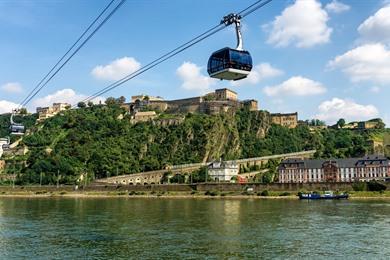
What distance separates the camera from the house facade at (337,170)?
87.6m

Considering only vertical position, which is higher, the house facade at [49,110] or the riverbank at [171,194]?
the house facade at [49,110]

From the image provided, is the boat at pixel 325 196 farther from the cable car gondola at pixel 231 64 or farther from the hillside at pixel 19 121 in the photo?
the hillside at pixel 19 121

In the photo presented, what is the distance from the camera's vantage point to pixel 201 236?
30703 mm

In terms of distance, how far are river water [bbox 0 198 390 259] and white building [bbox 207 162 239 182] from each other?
55.3 metres

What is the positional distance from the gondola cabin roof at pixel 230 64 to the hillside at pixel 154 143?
292 ft

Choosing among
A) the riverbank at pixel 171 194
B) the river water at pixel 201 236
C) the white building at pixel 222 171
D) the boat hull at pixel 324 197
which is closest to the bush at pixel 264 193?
the riverbank at pixel 171 194

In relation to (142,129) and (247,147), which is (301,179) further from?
(142,129)

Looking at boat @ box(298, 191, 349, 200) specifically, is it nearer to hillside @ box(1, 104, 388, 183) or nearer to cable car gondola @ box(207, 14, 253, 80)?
hillside @ box(1, 104, 388, 183)

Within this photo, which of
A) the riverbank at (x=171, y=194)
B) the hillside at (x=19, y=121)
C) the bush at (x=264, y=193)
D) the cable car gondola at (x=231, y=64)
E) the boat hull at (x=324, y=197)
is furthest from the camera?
the hillside at (x=19, y=121)

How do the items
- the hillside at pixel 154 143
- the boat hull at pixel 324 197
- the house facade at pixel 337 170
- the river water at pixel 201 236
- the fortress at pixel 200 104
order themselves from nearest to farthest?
the river water at pixel 201 236
the boat hull at pixel 324 197
the house facade at pixel 337 170
the hillside at pixel 154 143
the fortress at pixel 200 104

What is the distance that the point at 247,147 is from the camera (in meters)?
121

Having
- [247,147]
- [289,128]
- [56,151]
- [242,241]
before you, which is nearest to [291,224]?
[242,241]

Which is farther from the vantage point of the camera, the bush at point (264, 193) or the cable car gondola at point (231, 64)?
the bush at point (264, 193)

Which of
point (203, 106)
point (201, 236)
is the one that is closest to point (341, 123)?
point (203, 106)
